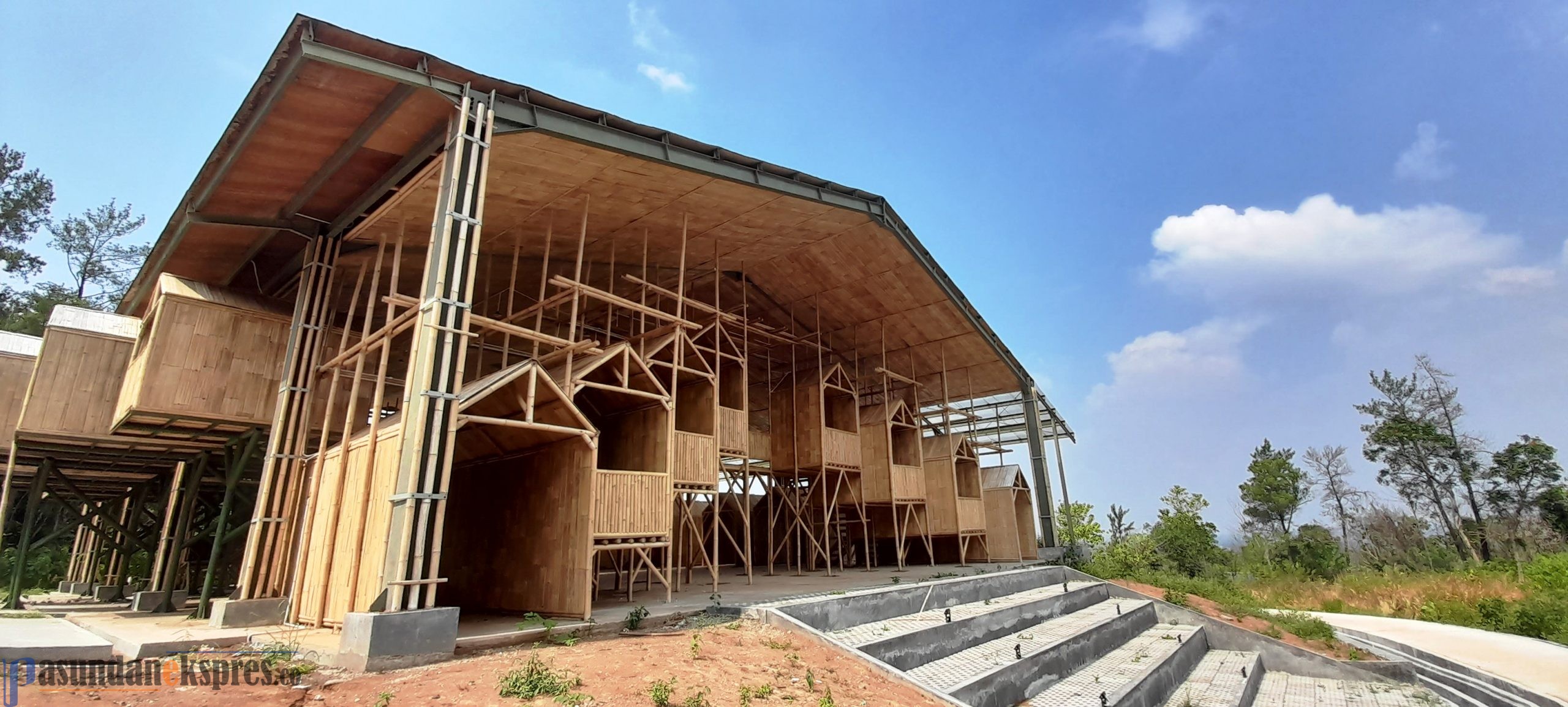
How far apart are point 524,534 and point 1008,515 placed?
62.9 feet

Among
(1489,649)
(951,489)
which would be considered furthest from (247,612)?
(1489,649)

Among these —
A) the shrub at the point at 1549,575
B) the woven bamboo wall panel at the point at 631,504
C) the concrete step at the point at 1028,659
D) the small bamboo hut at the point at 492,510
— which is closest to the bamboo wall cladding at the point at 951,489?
the concrete step at the point at 1028,659

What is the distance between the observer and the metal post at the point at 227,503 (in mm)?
12197

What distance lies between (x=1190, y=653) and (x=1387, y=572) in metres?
16.9

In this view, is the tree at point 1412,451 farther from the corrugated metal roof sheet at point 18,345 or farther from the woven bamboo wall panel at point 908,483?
the corrugated metal roof sheet at point 18,345

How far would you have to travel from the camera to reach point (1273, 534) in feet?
111

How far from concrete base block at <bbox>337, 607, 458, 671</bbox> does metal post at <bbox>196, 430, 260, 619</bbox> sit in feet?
23.0

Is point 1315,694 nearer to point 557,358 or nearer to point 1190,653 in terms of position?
point 1190,653

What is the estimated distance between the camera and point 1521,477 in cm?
3222

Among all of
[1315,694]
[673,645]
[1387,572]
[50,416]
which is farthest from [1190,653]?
[50,416]

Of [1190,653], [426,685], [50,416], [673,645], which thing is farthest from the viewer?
[50,416]

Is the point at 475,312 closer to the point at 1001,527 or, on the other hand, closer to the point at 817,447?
the point at 817,447

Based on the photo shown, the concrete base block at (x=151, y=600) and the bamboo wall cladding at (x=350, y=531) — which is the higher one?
the bamboo wall cladding at (x=350, y=531)

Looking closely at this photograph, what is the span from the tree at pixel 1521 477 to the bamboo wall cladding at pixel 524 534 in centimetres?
4143
